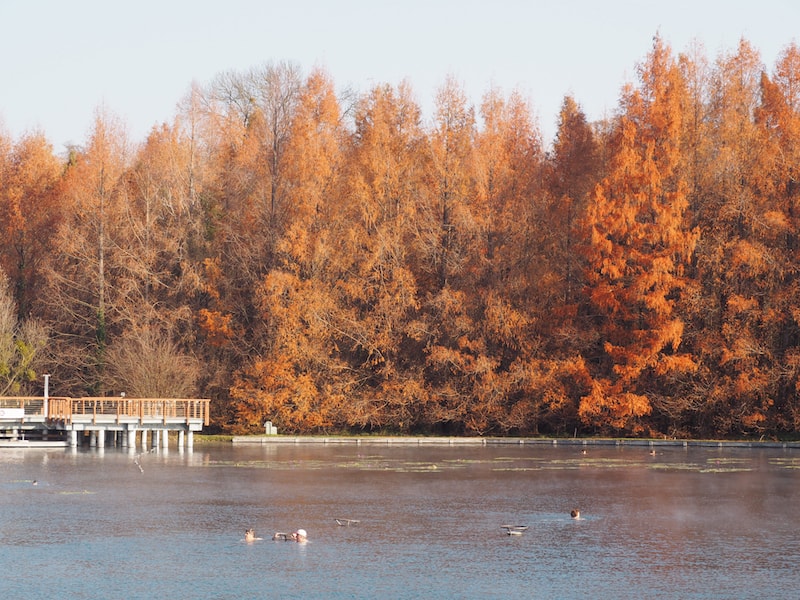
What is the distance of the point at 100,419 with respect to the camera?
45.4 metres

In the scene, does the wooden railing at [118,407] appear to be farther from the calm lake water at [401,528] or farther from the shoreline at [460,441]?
the calm lake water at [401,528]

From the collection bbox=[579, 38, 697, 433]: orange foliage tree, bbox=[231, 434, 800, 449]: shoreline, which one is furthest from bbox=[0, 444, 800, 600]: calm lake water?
bbox=[579, 38, 697, 433]: orange foliage tree

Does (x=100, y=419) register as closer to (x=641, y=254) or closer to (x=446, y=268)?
(x=446, y=268)

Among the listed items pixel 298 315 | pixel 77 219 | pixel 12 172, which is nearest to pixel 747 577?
pixel 298 315

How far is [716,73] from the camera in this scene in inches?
2066

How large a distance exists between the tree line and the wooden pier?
2543 millimetres

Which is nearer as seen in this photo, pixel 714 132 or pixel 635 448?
pixel 635 448

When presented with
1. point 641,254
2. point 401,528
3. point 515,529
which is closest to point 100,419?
point 641,254

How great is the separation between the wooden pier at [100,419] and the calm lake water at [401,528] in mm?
5686

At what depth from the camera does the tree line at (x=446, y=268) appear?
161 ft

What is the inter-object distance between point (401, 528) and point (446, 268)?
30.7 metres

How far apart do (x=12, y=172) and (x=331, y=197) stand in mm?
19567

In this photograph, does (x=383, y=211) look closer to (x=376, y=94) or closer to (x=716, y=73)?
(x=376, y=94)

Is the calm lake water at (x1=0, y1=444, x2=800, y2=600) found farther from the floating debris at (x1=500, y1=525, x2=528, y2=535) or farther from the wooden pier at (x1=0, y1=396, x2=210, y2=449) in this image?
the wooden pier at (x1=0, y1=396, x2=210, y2=449)
